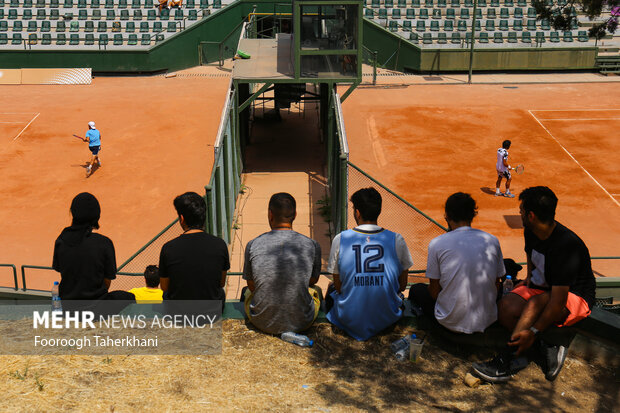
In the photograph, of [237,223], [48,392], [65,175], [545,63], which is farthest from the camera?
[545,63]

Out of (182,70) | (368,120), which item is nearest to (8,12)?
(182,70)

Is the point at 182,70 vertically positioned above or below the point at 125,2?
below

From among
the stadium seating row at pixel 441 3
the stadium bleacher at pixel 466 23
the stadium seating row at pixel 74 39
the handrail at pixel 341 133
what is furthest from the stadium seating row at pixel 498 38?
the handrail at pixel 341 133

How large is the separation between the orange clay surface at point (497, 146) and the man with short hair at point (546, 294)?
24.1 feet

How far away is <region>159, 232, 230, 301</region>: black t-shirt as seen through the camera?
6.86 meters

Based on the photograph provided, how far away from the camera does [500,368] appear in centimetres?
629

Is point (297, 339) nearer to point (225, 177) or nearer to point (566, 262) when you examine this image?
point (566, 262)

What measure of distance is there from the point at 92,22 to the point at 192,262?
29.3 m

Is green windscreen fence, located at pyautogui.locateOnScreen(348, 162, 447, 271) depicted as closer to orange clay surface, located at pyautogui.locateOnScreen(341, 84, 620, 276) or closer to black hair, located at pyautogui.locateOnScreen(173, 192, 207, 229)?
orange clay surface, located at pyautogui.locateOnScreen(341, 84, 620, 276)

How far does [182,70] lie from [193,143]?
1138 cm

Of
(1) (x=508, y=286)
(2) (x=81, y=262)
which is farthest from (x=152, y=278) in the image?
(1) (x=508, y=286)

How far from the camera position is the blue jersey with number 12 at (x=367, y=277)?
662 cm

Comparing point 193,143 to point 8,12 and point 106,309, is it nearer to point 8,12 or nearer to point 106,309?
point 106,309

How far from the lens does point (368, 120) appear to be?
24.3 m
